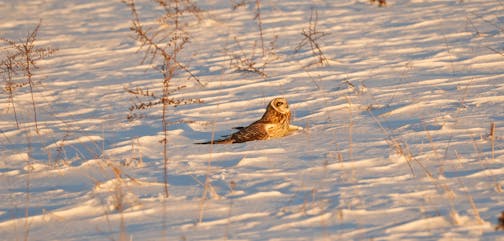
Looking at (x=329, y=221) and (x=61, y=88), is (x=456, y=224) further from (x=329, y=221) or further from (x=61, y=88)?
(x=61, y=88)

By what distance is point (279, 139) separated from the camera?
5.71 m

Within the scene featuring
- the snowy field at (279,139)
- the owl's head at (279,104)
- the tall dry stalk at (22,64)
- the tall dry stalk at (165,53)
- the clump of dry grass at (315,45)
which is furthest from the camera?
the clump of dry grass at (315,45)

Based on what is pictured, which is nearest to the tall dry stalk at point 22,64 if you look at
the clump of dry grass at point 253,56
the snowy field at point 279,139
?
the snowy field at point 279,139

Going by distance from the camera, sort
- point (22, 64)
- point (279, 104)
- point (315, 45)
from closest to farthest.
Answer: point (279, 104) → point (22, 64) → point (315, 45)

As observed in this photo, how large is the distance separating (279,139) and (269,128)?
114 millimetres

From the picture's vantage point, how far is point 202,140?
589 centimetres

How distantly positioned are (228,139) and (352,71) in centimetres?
227

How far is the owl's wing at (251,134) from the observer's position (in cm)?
564

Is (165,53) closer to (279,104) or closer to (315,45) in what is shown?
(279,104)

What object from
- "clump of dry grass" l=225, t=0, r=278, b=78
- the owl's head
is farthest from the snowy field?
the owl's head

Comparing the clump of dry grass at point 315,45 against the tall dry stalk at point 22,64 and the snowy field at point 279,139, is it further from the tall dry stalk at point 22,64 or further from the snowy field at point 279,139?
the tall dry stalk at point 22,64

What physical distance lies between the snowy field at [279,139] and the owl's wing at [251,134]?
0.08 metres

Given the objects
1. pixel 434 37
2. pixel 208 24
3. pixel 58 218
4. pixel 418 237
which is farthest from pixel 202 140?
pixel 208 24

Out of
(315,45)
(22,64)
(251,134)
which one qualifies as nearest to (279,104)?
(251,134)
